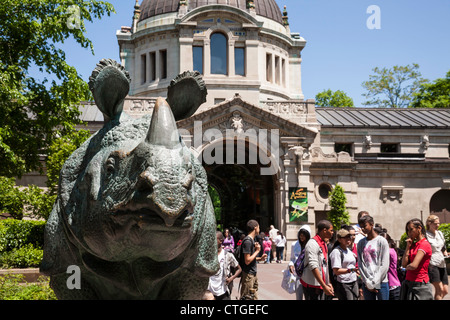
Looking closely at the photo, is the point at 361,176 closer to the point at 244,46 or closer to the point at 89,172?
the point at 244,46

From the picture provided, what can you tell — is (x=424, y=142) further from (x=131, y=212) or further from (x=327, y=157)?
(x=131, y=212)

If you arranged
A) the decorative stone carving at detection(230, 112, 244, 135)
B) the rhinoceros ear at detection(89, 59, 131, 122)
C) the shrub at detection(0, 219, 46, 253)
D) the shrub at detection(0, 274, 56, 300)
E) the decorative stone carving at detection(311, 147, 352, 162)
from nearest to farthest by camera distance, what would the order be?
the rhinoceros ear at detection(89, 59, 131, 122) < the shrub at detection(0, 274, 56, 300) < the shrub at detection(0, 219, 46, 253) < the decorative stone carving at detection(230, 112, 244, 135) < the decorative stone carving at detection(311, 147, 352, 162)

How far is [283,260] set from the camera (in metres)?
24.4

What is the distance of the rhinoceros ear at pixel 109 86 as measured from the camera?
2453 millimetres

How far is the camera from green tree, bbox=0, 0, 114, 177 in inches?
535

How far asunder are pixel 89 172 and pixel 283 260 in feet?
75.8

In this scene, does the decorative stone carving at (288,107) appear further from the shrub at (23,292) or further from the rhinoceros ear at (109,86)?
the rhinoceros ear at (109,86)

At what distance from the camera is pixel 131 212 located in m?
1.92

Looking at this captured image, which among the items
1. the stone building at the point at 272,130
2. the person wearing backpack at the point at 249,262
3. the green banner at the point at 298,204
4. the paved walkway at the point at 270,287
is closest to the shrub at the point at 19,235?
the paved walkway at the point at 270,287

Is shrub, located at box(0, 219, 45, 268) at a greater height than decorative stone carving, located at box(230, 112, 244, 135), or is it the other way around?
decorative stone carving, located at box(230, 112, 244, 135)

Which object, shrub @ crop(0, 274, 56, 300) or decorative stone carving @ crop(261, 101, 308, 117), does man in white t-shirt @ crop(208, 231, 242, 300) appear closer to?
shrub @ crop(0, 274, 56, 300)

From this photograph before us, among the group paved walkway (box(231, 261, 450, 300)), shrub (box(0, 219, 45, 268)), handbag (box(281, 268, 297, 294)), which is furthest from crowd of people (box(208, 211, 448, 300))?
shrub (box(0, 219, 45, 268))

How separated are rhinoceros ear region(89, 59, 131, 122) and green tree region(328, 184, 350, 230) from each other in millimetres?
25956
